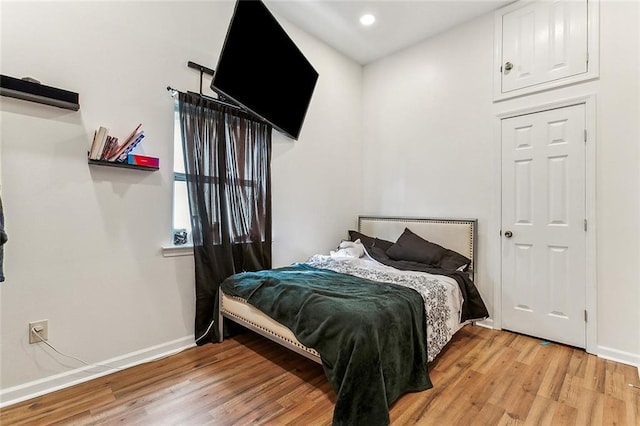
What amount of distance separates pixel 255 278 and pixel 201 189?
2.79 ft

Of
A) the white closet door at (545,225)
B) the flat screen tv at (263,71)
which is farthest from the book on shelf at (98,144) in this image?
the white closet door at (545,225)

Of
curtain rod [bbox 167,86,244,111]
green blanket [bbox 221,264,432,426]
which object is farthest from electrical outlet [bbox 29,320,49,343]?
curtain rod [bbox 167,86,244,111]

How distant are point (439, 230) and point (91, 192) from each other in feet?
10.1

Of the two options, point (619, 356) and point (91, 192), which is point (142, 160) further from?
point (619, 356)

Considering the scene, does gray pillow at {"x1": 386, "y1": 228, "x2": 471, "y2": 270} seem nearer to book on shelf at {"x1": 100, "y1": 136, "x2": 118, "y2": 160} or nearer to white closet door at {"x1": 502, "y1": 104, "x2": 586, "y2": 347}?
white closet door at {"x1": 502, "y1": 104, "x2": 586, "y2": 347}

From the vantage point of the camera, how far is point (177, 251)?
2395 millimetres

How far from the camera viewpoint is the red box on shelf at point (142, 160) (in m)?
2.07

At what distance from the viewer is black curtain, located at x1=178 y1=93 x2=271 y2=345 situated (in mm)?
2418

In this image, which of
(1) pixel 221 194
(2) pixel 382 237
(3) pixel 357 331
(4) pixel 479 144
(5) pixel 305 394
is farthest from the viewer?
(2) pixel 382 237

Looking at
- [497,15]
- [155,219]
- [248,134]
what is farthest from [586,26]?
[155,219]

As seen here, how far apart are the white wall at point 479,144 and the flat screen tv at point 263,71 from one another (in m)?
1.31

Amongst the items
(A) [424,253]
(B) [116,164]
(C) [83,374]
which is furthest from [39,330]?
(A) [424,253]

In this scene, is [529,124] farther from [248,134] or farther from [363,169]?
[248,134]

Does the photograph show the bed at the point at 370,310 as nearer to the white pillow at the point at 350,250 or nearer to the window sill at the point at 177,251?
the white pillow at the point at 350,250
